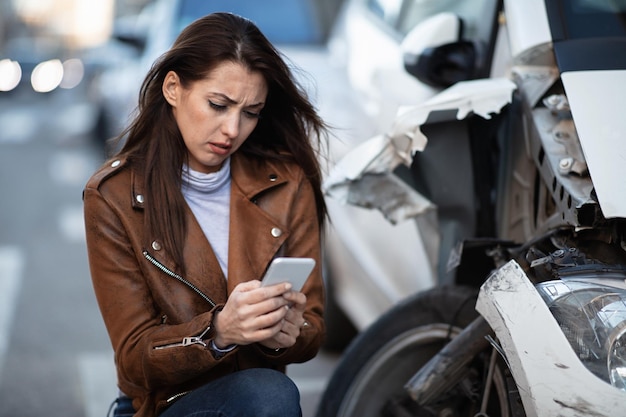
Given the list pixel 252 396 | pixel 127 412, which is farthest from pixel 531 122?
pixel 127 412

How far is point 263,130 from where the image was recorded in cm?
307

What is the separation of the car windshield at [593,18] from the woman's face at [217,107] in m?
1.10

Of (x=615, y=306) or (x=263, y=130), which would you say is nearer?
(x=615, y=306)

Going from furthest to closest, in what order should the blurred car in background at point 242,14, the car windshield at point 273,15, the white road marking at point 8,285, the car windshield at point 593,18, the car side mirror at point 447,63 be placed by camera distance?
the car windshield at point 273,15
the blurred car in background at point 242,14
the white road marking at point 8,285
the car side mirror at point 447,63
the car windshield at point 593,18

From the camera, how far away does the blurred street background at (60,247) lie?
489 centimetres

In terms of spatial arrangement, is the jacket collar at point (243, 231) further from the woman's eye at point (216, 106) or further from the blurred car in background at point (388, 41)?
the blurred car in background at point (388, 41)

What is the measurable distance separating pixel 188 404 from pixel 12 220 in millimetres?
→ 5754

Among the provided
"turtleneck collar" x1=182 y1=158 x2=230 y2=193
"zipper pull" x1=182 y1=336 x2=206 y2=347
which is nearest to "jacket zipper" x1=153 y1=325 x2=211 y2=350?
"zipper pull" x1=182 y1=336 x2=206 y2=347

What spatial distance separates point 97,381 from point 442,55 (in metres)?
2.28

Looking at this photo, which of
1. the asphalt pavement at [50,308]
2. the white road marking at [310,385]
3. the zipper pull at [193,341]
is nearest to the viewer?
the zipper pull at [193,341]

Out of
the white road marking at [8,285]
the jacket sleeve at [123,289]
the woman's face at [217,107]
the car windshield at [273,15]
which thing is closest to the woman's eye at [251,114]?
the woman's face at [217,107]

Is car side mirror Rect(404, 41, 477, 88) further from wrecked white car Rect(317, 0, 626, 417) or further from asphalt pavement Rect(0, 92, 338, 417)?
asphalt pavement Rect(0, 92, 338, 417)

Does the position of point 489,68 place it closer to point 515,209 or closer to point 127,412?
point 515,209

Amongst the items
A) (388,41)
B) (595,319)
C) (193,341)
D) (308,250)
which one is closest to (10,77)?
(388,41)
